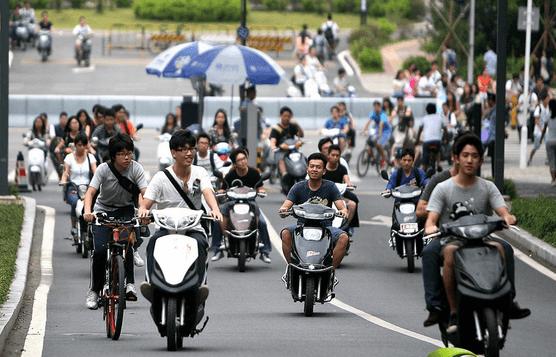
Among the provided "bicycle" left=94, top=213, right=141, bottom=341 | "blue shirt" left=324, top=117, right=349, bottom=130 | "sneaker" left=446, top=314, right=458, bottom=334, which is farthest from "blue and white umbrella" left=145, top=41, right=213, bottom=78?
"sneaker" left=446, top=314, right=458, bottom=334

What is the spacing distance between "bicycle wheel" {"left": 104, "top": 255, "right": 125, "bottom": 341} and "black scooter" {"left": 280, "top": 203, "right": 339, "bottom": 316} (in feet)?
7.54

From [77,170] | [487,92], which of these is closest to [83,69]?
[487,92]

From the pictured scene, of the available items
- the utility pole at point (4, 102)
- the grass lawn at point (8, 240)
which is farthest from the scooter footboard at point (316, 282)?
the utility pole at point (4, 102)

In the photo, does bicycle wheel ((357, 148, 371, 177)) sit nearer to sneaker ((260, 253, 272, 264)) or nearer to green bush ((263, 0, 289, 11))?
sneaker ((260, 253, 272, 264))

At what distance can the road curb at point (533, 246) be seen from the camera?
66.8 ft

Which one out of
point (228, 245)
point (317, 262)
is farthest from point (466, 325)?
point (228, 245)

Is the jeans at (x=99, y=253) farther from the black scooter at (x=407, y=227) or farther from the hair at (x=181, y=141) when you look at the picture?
the black scooter at (x=407, y=227)

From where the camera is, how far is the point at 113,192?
14.9 meters

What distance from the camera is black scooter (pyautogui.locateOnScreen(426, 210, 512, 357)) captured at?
11.6 m

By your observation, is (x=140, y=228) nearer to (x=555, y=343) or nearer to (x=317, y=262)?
(x=317, y=262)

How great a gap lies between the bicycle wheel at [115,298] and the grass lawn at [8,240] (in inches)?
58.9

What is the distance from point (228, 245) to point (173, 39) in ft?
153

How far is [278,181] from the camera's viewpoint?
3347cm

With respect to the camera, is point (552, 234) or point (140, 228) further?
point (552, 234)
